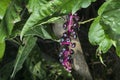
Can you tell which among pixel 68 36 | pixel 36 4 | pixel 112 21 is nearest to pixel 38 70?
pixel 68 36

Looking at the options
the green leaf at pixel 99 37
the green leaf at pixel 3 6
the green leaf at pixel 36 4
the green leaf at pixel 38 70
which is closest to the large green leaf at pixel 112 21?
the green leaf at pixel 99 37

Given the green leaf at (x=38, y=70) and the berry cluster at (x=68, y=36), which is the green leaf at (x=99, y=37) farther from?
the green leaf at (x=38, y=70)

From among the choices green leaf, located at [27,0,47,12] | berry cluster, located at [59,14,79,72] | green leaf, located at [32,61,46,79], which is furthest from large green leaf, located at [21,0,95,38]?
green leaf, located at [32,61,46,79]

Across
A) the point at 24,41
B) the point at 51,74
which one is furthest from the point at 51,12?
the point at 51,74

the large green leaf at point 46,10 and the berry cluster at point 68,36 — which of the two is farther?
the berry cluster at point 68,36

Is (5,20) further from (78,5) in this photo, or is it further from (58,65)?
(58,65)
